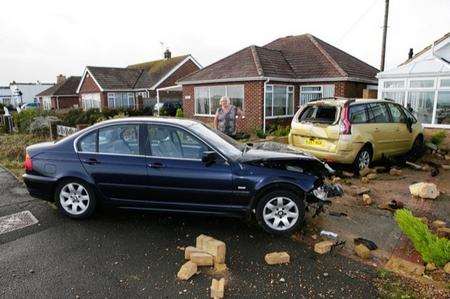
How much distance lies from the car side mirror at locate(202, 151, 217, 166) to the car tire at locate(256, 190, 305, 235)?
833 millimetres

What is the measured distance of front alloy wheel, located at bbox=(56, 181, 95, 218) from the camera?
5.10m

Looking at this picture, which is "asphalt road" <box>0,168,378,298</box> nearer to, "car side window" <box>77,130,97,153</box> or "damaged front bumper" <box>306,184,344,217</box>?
"damaged front bumper" <box>306,184,344,217</box>

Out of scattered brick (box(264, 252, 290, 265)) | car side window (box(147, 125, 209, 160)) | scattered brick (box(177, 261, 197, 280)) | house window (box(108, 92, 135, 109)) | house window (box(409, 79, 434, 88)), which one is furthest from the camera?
house window (box(108, 92, 135, 109))

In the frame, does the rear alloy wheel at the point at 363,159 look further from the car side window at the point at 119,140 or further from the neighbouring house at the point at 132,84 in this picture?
the neighbouring house at the point at 132,84

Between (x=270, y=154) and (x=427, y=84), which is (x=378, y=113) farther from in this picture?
(x=427, y=84)

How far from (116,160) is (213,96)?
14.3 m

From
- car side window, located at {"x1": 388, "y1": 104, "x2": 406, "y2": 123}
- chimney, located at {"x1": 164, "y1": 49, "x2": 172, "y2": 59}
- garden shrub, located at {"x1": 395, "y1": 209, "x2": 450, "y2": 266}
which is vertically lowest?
garden shrub, located at {"x1": 395, "y1": 209, "x2": 450, "y2": 266}

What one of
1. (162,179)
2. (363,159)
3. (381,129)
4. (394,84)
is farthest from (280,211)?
(394,84)

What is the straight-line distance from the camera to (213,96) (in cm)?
1892

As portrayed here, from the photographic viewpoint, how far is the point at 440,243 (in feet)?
12.4

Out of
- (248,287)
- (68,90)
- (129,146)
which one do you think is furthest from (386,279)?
(68,90)

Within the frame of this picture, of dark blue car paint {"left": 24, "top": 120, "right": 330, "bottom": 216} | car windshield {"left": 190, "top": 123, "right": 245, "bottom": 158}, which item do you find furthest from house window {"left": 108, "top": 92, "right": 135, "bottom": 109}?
car windshield {"left": 190, "top": 123, "right": 245, "bottom": 158}

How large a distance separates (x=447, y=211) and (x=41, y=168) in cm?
637

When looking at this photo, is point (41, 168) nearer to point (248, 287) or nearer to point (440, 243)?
point (248, 287)
